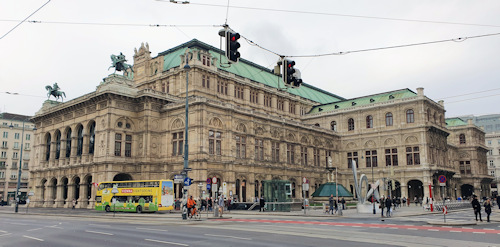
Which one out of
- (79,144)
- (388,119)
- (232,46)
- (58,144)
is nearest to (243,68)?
(388,119)

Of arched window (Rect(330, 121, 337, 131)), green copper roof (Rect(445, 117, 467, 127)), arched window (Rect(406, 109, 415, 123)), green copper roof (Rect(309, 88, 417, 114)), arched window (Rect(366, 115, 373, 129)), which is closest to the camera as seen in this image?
arched window (Rect(406, 109, 415, 123))

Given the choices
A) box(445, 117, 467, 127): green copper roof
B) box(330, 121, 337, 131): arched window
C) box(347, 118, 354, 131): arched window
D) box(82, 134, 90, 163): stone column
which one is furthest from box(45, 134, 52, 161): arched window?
box(445, 117, 467, 127): green copper roof

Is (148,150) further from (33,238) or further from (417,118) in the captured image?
(417,118)

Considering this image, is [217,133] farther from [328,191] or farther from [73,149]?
[73,149]

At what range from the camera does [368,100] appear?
81.4m

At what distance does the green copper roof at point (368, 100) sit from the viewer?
7675cm

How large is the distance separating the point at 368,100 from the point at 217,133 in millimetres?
38915

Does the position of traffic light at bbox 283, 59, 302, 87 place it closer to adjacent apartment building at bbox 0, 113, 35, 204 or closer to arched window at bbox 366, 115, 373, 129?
arched window at bbox 366, 115, 373, 129

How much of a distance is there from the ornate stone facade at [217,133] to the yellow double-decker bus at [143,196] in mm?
8925

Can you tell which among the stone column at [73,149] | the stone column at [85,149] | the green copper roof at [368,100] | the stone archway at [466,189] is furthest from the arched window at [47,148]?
the stone archway at [466,189]

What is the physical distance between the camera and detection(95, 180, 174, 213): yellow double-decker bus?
41.9 metres

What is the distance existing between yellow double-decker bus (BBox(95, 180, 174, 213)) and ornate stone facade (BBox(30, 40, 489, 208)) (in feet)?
29.3

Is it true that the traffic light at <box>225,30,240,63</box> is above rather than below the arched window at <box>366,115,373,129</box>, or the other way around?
below

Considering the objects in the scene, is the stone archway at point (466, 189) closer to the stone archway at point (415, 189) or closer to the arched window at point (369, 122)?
the stone archway at point (415, 189)
